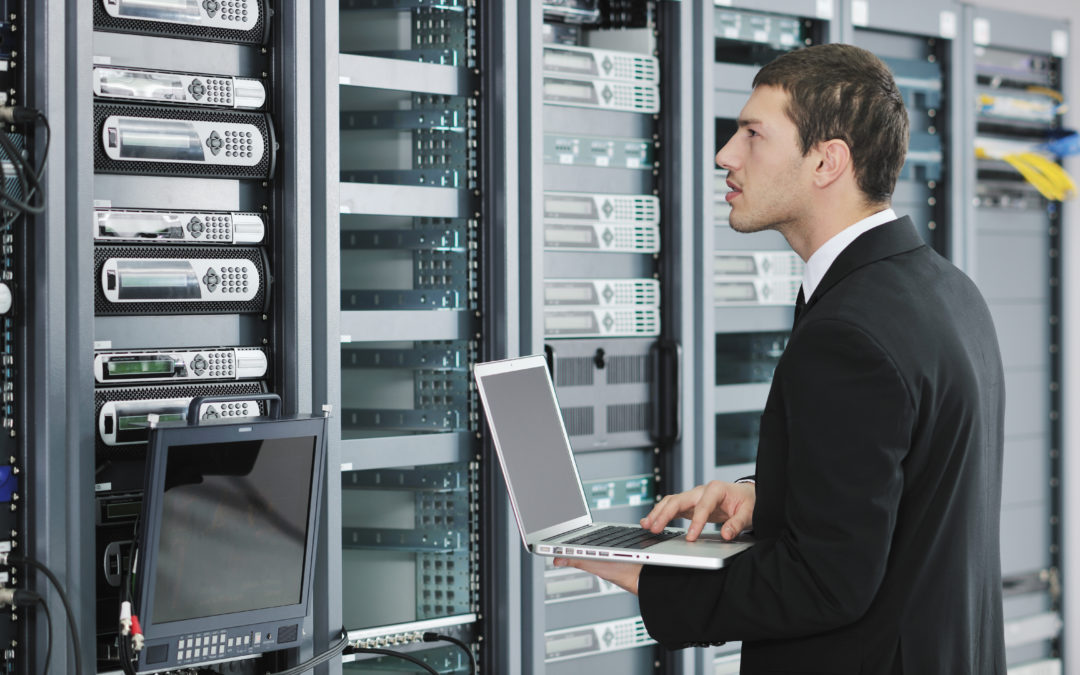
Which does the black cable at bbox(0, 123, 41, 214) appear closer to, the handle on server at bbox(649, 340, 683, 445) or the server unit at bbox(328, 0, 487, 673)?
the server unit at bbox(328, 0, 487, 673)

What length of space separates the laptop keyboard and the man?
1.7 inches

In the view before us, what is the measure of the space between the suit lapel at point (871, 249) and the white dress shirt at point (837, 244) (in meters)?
0.01

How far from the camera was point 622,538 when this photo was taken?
68.0 inches

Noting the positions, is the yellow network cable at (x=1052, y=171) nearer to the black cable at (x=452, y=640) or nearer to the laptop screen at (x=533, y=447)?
the black cable at (x=452, y=640)

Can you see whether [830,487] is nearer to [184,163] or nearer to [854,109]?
[854,109]

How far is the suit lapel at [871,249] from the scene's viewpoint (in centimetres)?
149

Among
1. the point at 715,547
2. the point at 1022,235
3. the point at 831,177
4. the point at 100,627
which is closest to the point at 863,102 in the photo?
the point at 831,177

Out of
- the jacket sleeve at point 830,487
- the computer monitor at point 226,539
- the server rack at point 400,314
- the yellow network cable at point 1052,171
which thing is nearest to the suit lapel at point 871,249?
the jacket sleeve at point 830,487

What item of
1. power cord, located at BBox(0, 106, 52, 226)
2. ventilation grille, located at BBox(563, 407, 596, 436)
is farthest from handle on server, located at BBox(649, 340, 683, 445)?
power cord, located at BBox(0, 106, 52, 226)

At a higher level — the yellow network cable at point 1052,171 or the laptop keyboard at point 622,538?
the yellow network cable at point 1052,171

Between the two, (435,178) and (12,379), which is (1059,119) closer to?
(435,178)

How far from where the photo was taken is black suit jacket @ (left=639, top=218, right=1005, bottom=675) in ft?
4.49

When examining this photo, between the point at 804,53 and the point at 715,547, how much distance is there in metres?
0.66

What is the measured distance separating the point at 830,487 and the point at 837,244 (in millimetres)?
341
